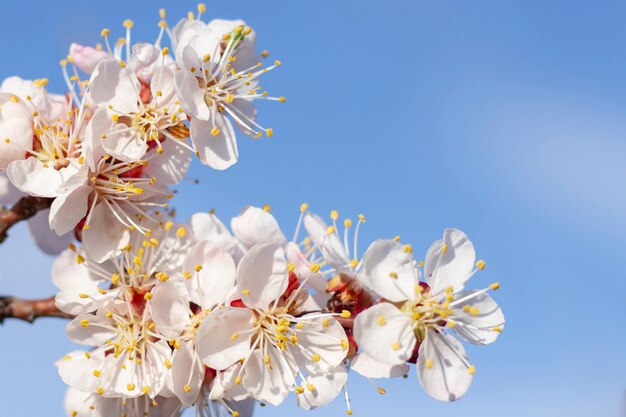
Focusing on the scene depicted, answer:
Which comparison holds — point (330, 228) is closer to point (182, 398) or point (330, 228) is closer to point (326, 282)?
point (326, 282)

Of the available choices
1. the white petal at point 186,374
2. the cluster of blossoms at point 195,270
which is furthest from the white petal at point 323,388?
the white petal at point 186,374

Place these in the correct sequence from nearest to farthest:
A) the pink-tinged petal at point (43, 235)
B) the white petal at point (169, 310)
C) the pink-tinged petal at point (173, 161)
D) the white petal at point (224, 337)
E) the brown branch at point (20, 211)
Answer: the white petal at point (224, 337) → the white petal at point (169, 310) → the pink-tinged petal at point (173, 161) → the brown branch at point (20, 211) → the pink-tinged petal at point (43, 235)

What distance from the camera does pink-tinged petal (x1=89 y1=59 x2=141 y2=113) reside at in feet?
8.14

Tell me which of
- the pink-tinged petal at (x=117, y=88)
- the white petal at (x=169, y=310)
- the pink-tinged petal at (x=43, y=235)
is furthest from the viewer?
the pink-tinged petal at (x=43, y=235)

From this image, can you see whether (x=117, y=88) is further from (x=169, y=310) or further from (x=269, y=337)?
(x=269, y=337)

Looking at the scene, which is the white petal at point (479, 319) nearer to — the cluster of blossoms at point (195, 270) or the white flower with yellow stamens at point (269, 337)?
the cluster of blossoms at point (195, 270)

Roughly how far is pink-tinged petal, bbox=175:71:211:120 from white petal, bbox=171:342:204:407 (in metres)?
0.71

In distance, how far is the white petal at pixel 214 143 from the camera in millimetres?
2521

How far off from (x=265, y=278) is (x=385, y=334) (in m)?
0.39

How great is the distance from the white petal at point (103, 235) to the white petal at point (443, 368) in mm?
1018

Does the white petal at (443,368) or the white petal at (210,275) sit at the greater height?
the white petal at (210,275)

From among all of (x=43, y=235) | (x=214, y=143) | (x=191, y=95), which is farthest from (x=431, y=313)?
(x=43, y=235)

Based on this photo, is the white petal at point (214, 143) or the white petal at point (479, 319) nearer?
the white petal at point (479, 319)

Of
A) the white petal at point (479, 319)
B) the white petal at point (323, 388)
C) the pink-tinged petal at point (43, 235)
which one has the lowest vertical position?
the white petal at point (323, 388)
